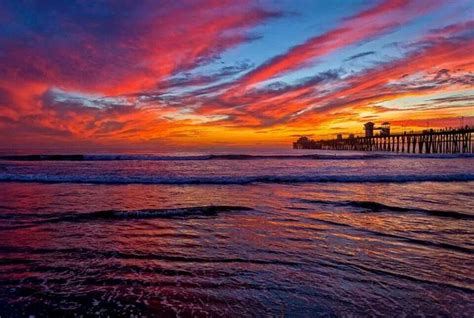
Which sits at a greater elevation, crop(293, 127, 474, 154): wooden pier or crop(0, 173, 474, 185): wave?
crop(293, 127, 474, 154): wooden pier

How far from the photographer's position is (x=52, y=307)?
3.62 meters

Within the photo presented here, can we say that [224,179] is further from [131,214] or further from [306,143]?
[306,143]

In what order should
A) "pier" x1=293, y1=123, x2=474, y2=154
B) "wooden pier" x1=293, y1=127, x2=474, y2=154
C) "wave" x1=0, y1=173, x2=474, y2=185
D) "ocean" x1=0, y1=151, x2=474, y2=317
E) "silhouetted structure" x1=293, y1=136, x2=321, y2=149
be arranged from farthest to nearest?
"silhouetted structure" x1=293, y1=136, x2=321, y2=149
"pier" x1=293, y1=123, x2=474, y2=154
"wooden pier" x1=293, y1=127, x2=474, y2=154
"wave" x1=0, y1=173, x2=474, y2=185
"ocean" x1=0, y1=151, x2=474, y2=317

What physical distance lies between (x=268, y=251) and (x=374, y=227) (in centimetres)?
306

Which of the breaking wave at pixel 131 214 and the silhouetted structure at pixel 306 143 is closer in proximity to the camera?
the breaking wave at pixel 131 214

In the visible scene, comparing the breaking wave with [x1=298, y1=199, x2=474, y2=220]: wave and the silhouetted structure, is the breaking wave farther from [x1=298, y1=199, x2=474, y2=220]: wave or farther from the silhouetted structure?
the silhouetted structure

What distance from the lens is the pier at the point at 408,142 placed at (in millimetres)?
60031

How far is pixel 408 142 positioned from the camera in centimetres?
6562

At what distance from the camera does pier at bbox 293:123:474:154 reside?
60.0m

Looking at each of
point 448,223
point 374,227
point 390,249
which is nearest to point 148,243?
point 390,249

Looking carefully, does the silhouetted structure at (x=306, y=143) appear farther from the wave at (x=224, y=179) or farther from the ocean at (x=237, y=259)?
the ocean at (x=237, y=259)

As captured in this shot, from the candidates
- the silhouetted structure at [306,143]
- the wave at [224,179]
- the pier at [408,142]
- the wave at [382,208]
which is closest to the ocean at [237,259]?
the wave at [382,208]

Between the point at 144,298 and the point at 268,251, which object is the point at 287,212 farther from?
the point at 144,298

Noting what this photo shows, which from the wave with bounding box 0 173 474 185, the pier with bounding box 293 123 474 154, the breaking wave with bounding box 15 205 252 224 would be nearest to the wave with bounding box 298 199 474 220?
the breaking wave with bounding box 15 205 252 224
